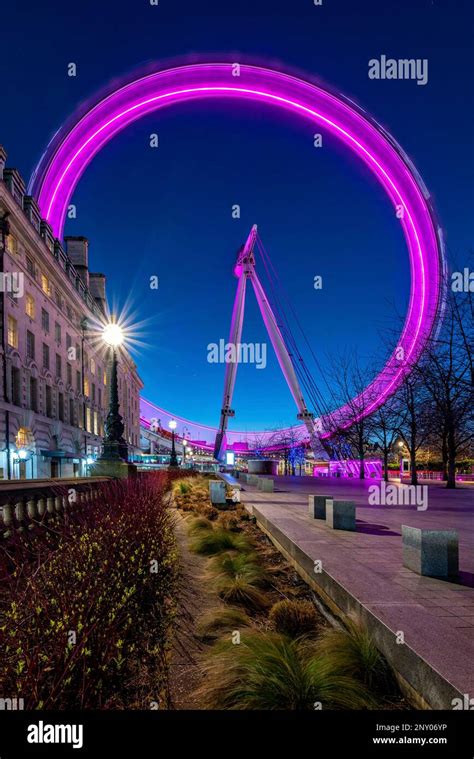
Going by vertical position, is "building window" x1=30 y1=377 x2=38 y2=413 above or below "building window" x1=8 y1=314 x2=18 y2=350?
below

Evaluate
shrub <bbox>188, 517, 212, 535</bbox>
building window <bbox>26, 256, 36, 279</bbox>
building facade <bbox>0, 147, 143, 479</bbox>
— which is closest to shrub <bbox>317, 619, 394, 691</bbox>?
shrub <bbox>188, 517, 212, 535</bbox>

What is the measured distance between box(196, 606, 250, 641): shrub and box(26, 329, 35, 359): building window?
32914mm

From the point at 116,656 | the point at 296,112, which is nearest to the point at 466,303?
the point at 116,656

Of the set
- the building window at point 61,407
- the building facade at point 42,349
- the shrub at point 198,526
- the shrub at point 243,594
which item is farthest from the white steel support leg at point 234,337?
the shrub at point 243,594

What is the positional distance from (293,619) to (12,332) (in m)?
31.7

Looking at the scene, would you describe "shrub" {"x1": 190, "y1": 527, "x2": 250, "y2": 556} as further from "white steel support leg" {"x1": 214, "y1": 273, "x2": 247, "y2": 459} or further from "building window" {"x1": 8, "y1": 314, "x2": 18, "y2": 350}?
"white steel support leg" {"x1": 214, "y1": 273, "x2": 247, "y2": 459}

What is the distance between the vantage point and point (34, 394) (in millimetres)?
35188

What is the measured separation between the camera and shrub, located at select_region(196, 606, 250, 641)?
4617 mm

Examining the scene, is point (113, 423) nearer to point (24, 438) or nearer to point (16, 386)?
point (16, 386)

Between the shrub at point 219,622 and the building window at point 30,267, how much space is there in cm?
3492

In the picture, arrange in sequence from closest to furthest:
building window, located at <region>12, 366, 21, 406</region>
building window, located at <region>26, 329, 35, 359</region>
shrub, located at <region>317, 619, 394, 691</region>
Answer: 1. shrub, located at <region>317, 619, 394, 691</region>
2. building window, located at <region>12, 366, 21, 406</region>
3. building window, located at <region>26, 329, 35, 359</region>

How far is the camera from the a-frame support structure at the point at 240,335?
48.6 meters

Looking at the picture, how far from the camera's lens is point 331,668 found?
3.38 metres

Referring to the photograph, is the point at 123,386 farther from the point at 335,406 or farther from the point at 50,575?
the point at 50,575
